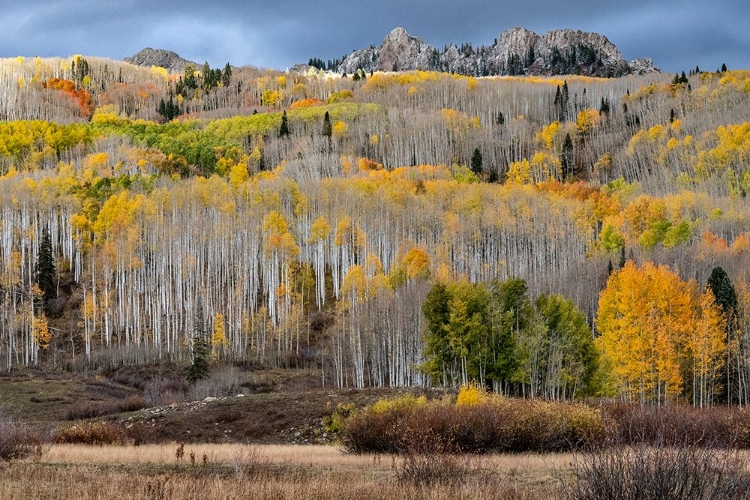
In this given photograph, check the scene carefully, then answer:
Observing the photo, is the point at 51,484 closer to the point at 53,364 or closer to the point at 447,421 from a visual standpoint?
the point at 447,421

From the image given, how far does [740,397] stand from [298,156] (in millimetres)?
85295

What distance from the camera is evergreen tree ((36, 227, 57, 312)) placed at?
263ft

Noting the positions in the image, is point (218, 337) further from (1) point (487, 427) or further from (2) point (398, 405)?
(1) point (487, 427)

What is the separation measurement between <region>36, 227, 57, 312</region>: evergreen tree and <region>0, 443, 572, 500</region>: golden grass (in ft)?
199

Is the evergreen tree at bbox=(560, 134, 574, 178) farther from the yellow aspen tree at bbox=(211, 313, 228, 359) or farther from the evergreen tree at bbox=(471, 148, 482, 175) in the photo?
the yellow aspen tree at bbox=(211, 313, 228, 359)

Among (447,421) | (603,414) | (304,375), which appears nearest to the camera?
(447,421)

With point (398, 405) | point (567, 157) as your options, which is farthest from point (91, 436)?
point (567, 157)

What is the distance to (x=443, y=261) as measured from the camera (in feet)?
276

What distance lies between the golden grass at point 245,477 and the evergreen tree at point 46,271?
6055cm

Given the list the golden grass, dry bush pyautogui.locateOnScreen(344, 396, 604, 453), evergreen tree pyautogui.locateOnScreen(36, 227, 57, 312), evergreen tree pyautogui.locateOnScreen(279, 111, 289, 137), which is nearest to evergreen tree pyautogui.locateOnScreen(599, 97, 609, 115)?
evergreen tree pyautogui.locateOnScreen(279, 111, 289, 137)

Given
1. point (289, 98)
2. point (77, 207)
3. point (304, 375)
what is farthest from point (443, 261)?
point (289, 98)

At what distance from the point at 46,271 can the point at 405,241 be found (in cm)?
3797

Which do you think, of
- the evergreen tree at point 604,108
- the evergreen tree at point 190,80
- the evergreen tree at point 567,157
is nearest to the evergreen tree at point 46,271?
the evergreen tree at point 567,157

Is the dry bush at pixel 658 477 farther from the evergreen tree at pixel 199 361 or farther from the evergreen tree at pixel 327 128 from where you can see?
the evergreen tree at pixel 327 128
